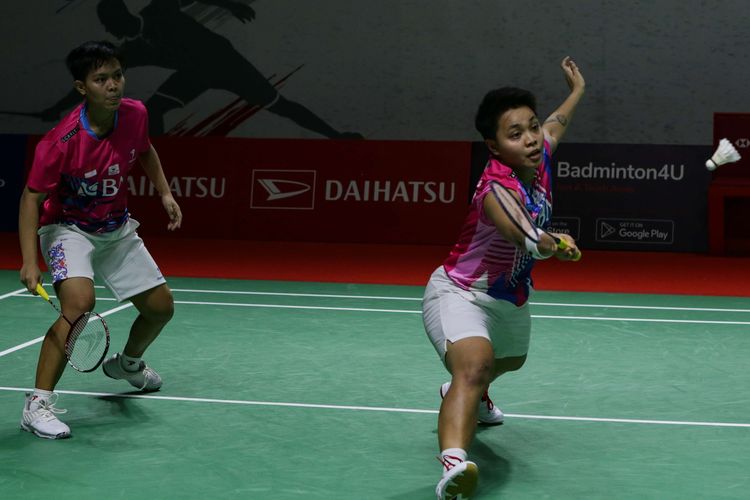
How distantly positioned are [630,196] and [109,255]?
797cm

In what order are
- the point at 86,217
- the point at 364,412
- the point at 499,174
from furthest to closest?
the point at 364,412 → the point at 86,217 → the point at 499,174

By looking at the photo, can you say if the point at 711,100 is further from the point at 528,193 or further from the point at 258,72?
the point at 528,193

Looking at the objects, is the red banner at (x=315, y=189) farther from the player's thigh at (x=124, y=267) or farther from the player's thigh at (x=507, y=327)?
the player's thigh at (x=507, y=327)

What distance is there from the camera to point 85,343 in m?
4.03

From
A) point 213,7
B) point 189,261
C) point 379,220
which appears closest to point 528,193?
point 189,261

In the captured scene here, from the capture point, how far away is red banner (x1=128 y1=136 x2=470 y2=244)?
11.5 metres

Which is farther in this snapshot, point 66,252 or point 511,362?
point 66,252

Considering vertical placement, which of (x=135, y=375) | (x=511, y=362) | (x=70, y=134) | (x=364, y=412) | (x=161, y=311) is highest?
(x=70, y=134)

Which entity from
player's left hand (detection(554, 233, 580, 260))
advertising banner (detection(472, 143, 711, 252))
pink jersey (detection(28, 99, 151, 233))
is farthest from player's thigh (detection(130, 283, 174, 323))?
advertising banner (detection(472, 143, 711, 252))

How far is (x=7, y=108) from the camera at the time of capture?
45.0 ft

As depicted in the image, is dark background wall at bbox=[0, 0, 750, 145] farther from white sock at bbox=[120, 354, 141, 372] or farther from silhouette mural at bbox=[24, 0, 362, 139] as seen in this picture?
→ white sock at bbox=[120, 354, 141, 372]

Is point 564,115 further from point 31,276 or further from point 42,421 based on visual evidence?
point 42,421

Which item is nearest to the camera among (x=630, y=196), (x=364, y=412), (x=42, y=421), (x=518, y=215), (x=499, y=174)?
(x=518, y=215)

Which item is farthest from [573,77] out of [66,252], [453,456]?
[66,252]
